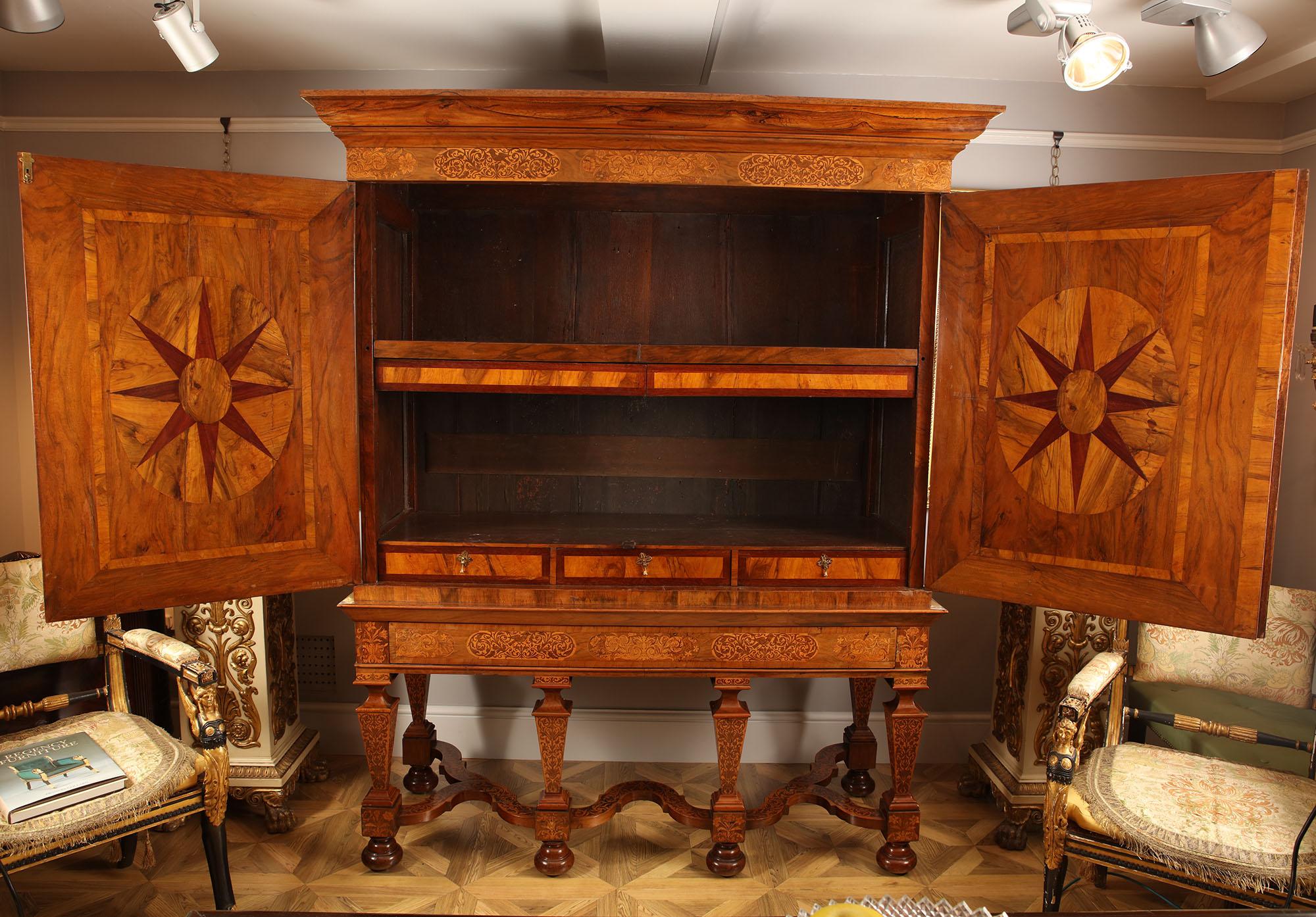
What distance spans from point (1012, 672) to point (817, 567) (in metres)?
0.92

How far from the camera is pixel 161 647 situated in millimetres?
2146

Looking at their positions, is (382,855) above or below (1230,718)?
below

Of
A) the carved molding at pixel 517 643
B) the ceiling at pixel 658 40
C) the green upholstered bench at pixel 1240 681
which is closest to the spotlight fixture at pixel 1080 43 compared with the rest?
the ceiling at pixel 658 40

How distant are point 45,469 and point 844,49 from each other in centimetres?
252

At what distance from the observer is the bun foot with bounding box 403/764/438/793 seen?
2779 mm

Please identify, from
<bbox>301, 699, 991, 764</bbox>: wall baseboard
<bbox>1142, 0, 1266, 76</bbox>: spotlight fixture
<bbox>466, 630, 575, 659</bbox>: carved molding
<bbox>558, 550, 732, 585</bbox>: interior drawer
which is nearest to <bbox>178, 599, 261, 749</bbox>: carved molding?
<bbox>301, 699, 991, 764</bbox>: wall baseboard

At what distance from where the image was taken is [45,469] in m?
1.86

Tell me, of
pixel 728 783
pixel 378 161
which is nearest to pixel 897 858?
pixel 728 783

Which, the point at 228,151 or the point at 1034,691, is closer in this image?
the point at 1034,691

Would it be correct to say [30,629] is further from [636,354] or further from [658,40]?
[658,40]

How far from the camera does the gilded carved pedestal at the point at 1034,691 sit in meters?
2.53

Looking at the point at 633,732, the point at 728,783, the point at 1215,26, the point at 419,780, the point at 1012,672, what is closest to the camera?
the point at 1215,26

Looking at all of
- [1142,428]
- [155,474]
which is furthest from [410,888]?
[1142,428]

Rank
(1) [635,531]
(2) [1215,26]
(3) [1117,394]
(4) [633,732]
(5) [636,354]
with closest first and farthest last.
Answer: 1. (3) [1117,394]
2. (2) [1215,26]
3. (5) [636,354]
4. (1) [635,531]
5. (4) [633,732]
